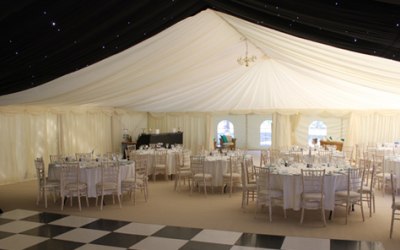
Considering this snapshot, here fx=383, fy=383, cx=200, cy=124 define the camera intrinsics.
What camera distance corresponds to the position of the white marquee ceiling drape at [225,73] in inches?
261

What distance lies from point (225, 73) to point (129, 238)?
646 centimetres

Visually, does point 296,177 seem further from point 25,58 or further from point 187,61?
point 25,58

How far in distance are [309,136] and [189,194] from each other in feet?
38.4

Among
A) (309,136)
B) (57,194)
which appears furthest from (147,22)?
(309,136)

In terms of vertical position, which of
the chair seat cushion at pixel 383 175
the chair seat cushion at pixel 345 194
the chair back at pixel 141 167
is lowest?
the chair seat cushion at pixel 383 175

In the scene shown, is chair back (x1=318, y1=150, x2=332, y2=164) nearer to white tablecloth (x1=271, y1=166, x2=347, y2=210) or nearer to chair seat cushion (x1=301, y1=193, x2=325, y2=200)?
white tablecloth (x1=271, y1=166, x2=347, y2=210)

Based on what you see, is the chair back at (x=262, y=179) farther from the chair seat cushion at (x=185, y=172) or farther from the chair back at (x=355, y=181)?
the chair seat cushion at (x=185, y=172)

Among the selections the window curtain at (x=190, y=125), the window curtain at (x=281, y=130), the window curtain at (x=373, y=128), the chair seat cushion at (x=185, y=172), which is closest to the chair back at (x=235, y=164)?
the chair seat cushion at (x=185, y=172)

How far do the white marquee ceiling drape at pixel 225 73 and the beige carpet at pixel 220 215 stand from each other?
2.60 meters

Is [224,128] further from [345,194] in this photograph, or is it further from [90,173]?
[345,194]

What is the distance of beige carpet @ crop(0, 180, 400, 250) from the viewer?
Answer: 21.3 feet

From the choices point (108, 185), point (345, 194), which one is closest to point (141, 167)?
point (108, 185)

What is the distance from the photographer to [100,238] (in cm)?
631

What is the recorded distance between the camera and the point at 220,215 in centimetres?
763
